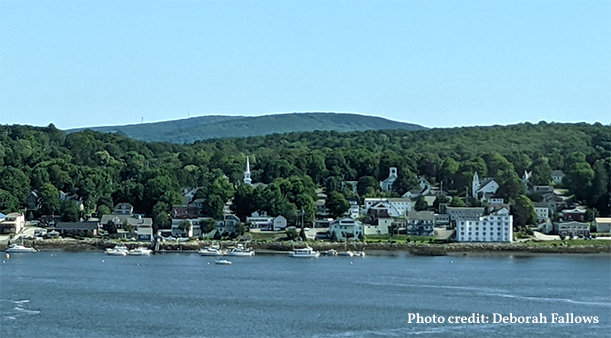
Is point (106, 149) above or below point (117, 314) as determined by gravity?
above

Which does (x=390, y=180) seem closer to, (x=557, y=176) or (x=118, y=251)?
(x=557, y=176)

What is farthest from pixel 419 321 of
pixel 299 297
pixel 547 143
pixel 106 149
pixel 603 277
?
pixel 547 143

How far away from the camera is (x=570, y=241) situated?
3139 centimetres

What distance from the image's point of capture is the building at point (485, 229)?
31641mm

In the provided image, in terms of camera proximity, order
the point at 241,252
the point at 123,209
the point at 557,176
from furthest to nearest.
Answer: the point at 557,176 < the point at 123,209 < the point at 241,252

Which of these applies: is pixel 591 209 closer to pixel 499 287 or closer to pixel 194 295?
pixel 499 287

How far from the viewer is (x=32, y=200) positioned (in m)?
36.1

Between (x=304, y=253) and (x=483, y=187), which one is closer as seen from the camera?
(x=304, y=253)

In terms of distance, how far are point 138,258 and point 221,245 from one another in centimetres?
298

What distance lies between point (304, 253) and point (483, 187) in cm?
1198

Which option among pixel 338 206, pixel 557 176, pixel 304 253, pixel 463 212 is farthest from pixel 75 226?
pixel 557 176

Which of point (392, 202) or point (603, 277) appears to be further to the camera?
point (392, 202)

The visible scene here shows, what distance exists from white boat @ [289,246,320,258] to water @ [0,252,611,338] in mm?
605

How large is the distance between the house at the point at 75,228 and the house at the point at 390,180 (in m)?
12.8
